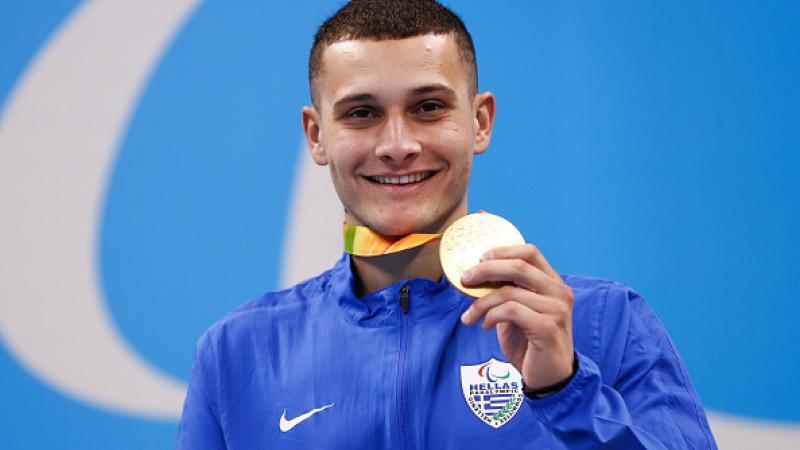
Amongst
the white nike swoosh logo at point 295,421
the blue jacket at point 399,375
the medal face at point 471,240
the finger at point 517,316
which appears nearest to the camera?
the finger at point 517,316

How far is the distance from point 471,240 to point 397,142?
0.88 feet

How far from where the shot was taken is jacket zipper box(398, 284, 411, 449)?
1636mm

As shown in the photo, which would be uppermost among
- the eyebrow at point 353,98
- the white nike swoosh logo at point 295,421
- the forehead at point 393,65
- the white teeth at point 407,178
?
the forehead at point 393,65

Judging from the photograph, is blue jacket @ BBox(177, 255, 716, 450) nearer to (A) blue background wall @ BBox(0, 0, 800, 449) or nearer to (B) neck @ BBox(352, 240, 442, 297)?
(B) neck @ BBox(352, 240, 442, 297)

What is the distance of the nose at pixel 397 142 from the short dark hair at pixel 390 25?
0.16m

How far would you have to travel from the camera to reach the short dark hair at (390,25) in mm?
1738

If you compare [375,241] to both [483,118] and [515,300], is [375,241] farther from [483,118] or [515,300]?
[515,300]

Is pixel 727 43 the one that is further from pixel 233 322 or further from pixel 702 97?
pixel 233 322

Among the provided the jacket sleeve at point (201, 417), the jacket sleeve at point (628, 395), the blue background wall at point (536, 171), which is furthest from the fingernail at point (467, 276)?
the blue background wall at point (536, 171)

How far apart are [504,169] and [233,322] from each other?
1189 mm

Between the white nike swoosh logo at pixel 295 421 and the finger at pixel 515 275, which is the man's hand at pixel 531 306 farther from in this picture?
the white nike swoosh logo at pixel 295 421

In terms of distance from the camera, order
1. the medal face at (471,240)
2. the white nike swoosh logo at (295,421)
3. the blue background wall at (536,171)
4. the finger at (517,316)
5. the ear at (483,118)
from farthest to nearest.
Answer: the blue background wall at (536,171) < the ear at (483,118) < the white nike swoosh logo at (295,421) < the medal face at (471,240) < the finger at (517,316)

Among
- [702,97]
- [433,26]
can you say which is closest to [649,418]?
[433,26]

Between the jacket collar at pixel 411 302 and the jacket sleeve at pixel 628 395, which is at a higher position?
the jacket collar at pixel 411 302
